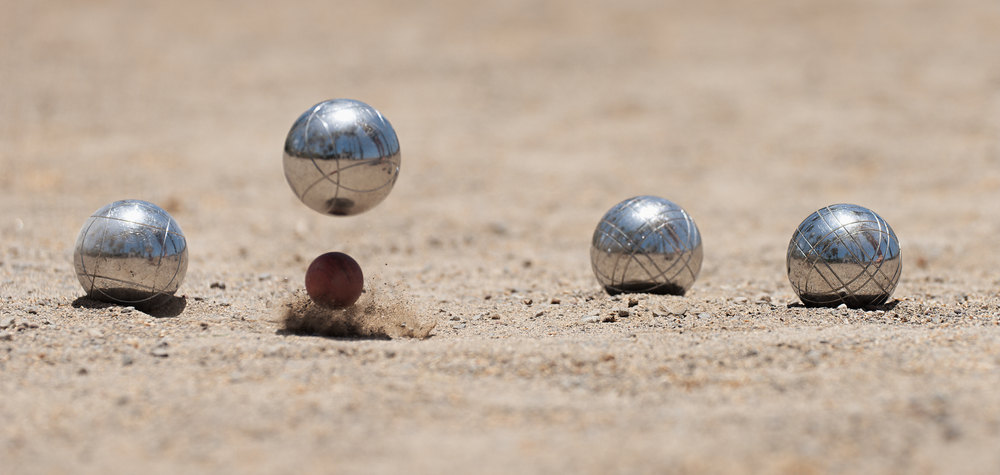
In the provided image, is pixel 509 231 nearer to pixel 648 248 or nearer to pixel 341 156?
pixel 648 248

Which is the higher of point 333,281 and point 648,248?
point 648,248

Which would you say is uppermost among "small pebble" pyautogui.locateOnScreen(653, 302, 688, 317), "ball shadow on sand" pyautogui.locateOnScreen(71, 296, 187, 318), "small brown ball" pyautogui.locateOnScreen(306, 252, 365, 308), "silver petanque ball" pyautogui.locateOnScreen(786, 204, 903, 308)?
"silver petanque ball" pyautogui.locateOnScreen(786, 204, 903, 308)

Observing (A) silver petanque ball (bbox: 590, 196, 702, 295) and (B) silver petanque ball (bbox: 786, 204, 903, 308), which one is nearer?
(B) silver petanque ball (bbox: 786, 204, 903, 308)

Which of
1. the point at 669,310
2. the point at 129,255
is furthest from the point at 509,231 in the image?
the point at 129,255

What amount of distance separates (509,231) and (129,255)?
952cm

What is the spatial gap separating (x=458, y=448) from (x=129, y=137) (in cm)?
2113

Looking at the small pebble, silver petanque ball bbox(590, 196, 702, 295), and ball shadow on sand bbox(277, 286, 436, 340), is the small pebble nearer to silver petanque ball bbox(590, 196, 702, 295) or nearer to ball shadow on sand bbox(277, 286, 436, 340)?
silver petanque ball bbox(590, 196, 702, 295)

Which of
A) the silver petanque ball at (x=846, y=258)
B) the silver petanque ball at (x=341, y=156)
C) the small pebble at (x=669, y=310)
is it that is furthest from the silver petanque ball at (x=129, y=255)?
the silver petanque ball at (x=846, y=258)

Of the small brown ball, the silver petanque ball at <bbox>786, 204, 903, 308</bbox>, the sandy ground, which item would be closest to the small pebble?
the sandy ground

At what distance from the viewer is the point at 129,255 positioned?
31.8ft

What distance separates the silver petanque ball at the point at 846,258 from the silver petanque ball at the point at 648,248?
1361 millimetres

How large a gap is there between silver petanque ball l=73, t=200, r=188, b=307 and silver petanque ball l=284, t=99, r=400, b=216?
6.47 ft

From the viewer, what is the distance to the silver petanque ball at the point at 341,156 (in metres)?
8.79

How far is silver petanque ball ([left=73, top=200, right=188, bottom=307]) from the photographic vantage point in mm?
9703
